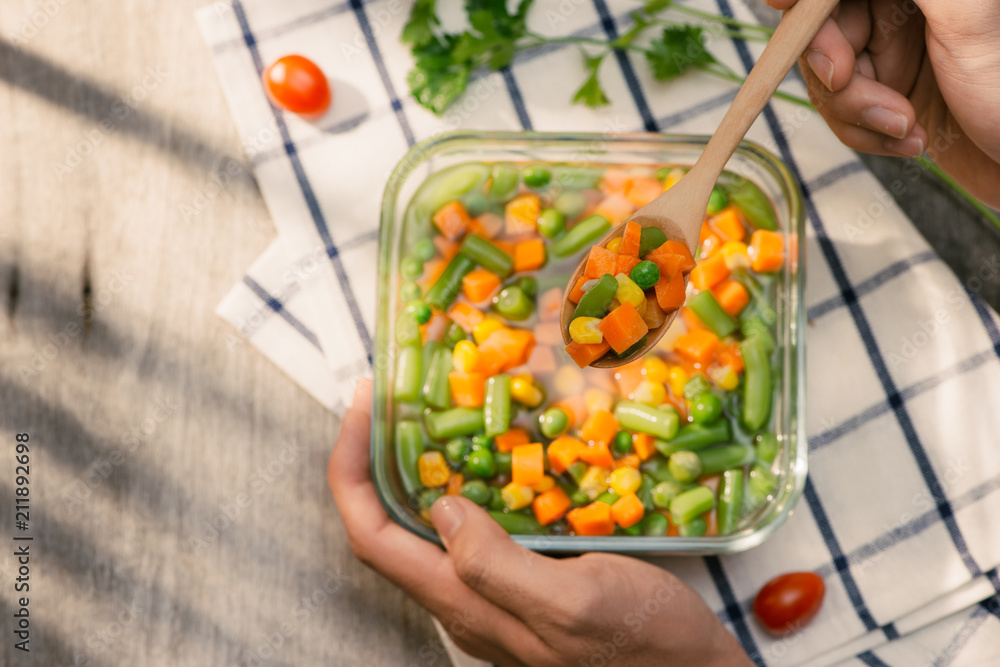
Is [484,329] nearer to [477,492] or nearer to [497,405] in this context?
[497,405]

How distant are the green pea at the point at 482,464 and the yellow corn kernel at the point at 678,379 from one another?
607mm

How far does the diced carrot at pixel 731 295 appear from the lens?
2.22 metres

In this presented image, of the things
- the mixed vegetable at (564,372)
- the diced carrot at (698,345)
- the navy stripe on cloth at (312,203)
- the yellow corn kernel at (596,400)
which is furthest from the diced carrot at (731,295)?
the navy stripe on cloth at (312,203)

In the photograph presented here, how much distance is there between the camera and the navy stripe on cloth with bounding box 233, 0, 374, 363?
232 centimetres

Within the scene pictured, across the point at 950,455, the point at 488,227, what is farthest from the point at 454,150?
the point at 950,455

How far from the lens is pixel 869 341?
7.54ft

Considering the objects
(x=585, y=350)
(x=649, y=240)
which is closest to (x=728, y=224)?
(x=649, y=240)

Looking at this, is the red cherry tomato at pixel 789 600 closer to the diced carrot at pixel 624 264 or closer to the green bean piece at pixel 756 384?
the green bean piece at pixel 756 384

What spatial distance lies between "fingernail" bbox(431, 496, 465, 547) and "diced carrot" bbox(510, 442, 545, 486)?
0.72 ft

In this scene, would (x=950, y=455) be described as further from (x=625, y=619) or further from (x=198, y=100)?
(x=198, y=100)

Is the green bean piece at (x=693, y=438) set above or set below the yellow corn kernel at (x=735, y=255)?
below

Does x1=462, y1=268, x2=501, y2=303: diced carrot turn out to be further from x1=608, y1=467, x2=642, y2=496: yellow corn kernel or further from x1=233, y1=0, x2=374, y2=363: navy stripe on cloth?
x1=608, y1=467, x2=642, y2=496: yellow corn kernel

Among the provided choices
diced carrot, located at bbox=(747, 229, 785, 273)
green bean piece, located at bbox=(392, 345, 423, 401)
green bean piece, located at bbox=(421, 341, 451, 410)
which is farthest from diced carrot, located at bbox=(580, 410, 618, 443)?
diced carrot, located at bbox=(747, 229, 785, 273)

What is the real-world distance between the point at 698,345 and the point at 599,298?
0.60m
